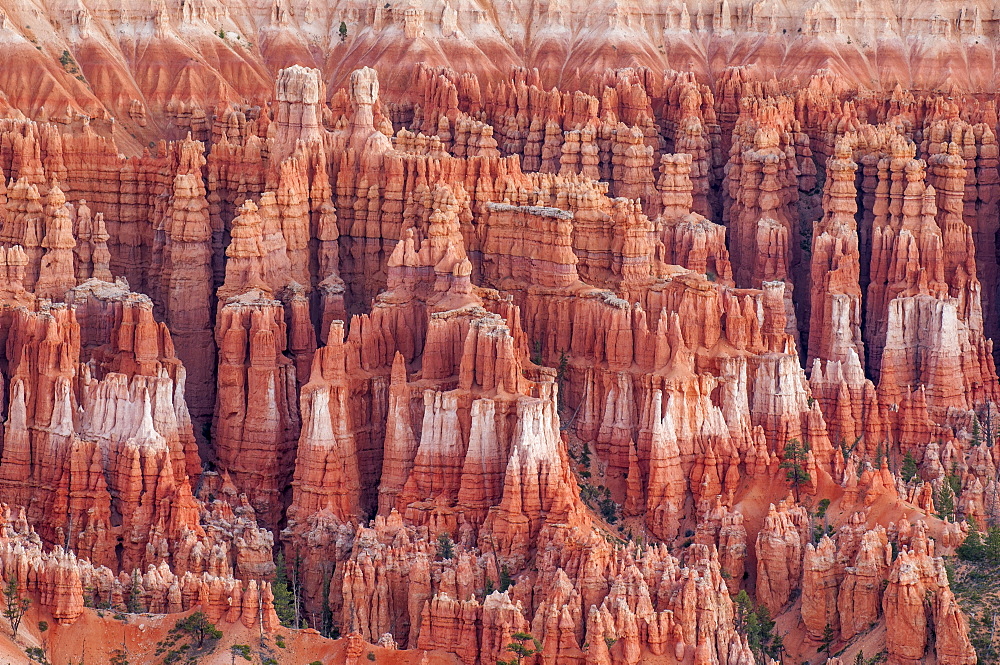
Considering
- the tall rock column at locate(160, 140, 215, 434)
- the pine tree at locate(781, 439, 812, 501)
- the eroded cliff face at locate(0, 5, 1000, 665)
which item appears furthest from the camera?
the tall rock column at locate(160, 140, 215, 434)

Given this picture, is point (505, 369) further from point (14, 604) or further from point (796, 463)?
point (14, 604)

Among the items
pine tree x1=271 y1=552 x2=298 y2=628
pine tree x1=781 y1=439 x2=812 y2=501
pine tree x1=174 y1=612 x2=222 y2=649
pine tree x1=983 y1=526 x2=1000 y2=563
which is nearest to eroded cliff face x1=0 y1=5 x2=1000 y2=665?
pine tree x1=781 y1=439 x2=812 y2=501

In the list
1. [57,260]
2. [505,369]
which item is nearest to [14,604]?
[505,369]

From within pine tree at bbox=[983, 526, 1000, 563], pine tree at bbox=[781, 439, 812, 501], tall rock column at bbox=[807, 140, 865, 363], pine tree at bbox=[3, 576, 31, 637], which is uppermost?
tall rock column at bbox=[807, 140, 865, 363]

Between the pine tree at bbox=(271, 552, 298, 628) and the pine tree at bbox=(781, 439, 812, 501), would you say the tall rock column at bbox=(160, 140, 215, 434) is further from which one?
the pine tree at bbox=(781, 439, 812, 501)

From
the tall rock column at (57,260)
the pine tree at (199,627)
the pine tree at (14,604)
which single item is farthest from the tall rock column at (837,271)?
the pine tree at (14,604)

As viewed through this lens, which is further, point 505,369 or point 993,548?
point 505,369

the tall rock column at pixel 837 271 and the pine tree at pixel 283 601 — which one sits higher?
the tall rock column at pixel 837 271

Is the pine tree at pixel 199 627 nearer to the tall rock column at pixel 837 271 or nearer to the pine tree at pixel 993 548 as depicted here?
the pine tree at pixel 993 548

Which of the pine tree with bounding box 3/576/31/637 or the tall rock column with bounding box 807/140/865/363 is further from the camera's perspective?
the tall rock column with bounding box 807/140/865/363

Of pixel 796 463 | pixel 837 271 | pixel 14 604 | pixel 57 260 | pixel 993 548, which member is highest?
pixel 57 260
